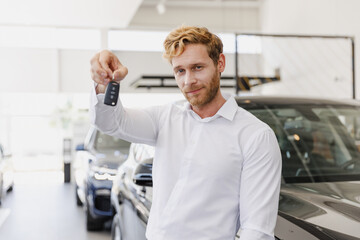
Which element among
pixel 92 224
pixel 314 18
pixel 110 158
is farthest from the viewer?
pixel 314 18

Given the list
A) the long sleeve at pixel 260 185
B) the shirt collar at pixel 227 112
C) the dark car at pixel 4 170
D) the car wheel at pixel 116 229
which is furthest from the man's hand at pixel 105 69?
the dark car at pixel 4 170

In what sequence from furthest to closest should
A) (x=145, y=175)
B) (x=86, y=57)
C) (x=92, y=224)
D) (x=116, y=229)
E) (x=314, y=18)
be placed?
(x=86, y=57) → (x=314, y=18) → (x=92, y=224) → (x=116, y=229) → (x=145, y=175)

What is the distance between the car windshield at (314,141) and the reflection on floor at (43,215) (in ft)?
10.3

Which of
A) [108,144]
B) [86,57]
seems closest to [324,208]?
[108,144]

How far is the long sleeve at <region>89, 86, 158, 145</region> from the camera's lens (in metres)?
1.52

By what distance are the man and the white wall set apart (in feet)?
24.9

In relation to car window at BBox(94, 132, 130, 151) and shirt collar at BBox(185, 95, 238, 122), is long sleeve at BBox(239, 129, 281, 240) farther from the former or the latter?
car window at BBox(94, 132, 130, 151)

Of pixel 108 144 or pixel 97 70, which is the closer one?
pixel 97 70

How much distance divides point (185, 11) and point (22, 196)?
9.02 metres

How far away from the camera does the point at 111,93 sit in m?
1.46

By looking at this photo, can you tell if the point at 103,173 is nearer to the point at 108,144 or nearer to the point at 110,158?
the point at 110,158

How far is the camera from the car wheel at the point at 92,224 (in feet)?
18.8

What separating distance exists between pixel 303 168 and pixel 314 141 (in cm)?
36

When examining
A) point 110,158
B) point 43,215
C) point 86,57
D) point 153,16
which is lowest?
point 43,215
